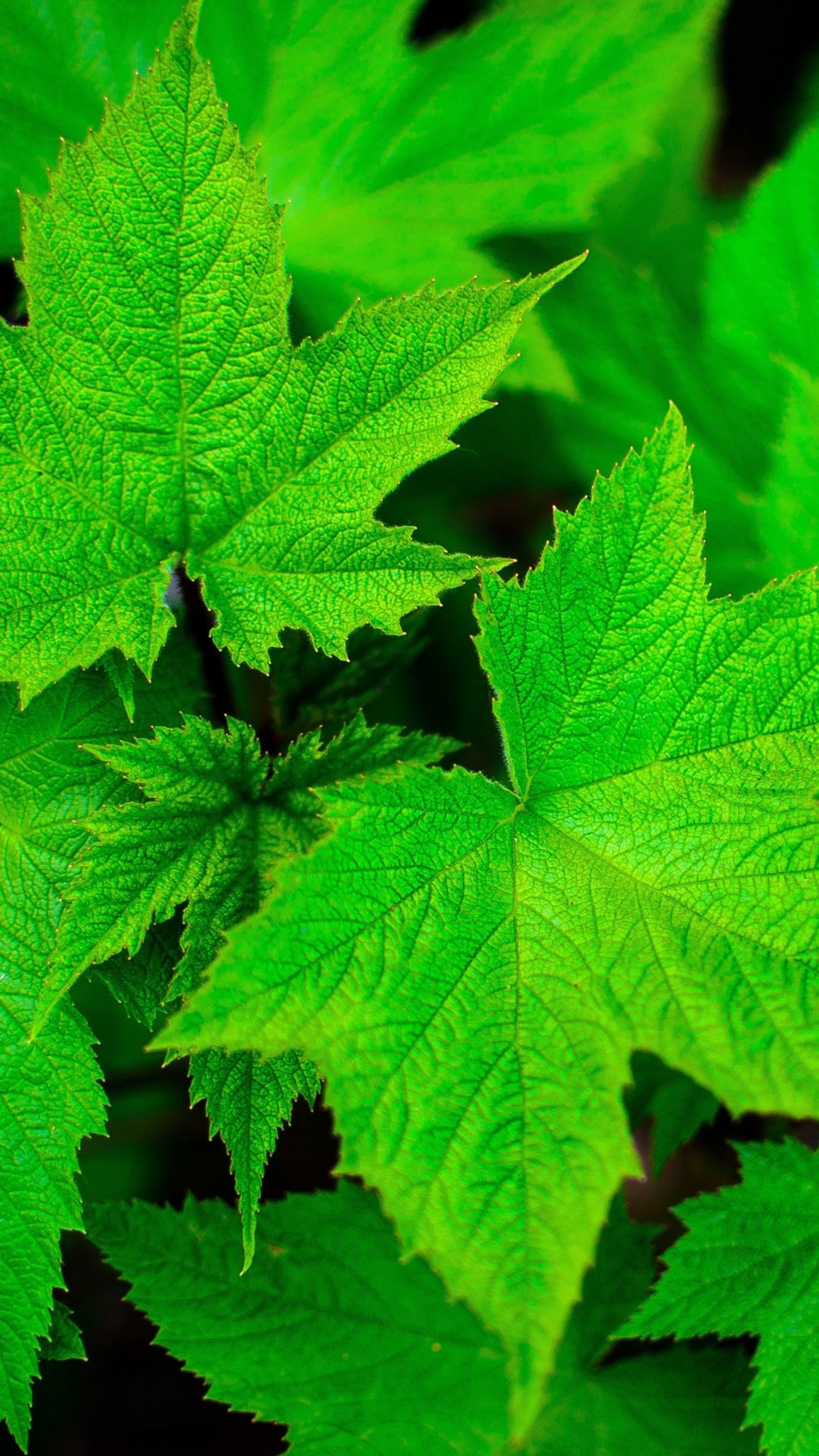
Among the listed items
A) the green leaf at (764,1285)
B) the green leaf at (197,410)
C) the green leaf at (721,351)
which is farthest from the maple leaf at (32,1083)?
the green leaf at (721,351)

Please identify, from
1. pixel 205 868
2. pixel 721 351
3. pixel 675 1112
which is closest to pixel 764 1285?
pixel 675 1112

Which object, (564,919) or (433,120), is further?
(433,120)

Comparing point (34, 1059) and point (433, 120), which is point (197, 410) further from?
point (433, 120)

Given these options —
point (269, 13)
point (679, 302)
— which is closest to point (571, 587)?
point (269, 13)

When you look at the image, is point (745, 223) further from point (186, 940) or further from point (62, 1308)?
point (62, 1308)

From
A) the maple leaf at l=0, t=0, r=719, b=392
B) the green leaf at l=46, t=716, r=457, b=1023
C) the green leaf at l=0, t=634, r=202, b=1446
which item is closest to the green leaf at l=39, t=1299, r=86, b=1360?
the green leaf at l=0, t=634, r=202, b=1446

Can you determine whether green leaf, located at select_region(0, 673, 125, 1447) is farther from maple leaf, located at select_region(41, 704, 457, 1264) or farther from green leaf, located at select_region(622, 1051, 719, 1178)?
green leaf, located at select_region(622, 1051, 719, 1178)
